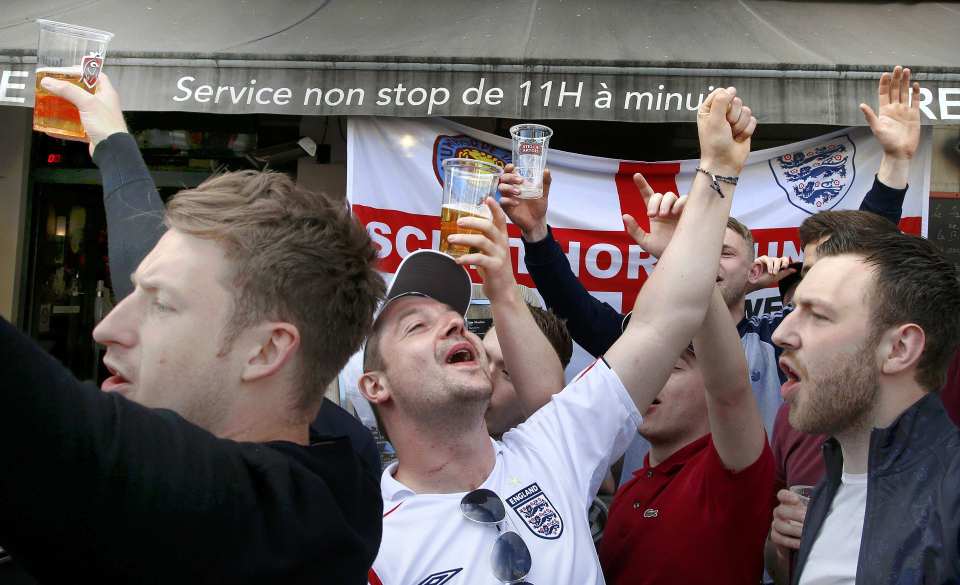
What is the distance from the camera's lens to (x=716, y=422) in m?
2.11

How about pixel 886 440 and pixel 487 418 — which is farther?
pixel 487 418

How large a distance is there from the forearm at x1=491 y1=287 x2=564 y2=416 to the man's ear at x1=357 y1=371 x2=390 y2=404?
1.25ft

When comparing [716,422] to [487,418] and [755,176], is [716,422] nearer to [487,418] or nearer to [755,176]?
[487,418]

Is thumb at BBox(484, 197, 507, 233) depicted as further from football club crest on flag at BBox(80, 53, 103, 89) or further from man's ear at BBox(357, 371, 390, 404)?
football club crest on flag at BBox(80, 53, 103, 89)

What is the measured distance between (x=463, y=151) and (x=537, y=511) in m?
2.42

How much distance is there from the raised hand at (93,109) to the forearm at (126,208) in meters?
Answer: 0.04

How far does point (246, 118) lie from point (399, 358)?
3.51 meters

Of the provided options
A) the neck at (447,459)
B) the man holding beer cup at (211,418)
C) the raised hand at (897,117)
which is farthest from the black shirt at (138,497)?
the raised hand at (897,117)

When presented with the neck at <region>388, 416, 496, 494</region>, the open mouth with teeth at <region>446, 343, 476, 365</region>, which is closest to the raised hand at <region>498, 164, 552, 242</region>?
the open mouth with teeth at <region>446, 343, 476, 365</region>

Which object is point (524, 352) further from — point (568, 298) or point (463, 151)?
point (463, 151)

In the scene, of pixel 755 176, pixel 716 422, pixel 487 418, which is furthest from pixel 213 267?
pixel 755 176

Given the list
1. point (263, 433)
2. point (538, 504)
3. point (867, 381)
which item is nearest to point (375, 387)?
point (538, 504)

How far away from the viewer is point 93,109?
1925mm

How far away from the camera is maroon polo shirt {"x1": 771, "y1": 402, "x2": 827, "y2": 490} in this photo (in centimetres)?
238
